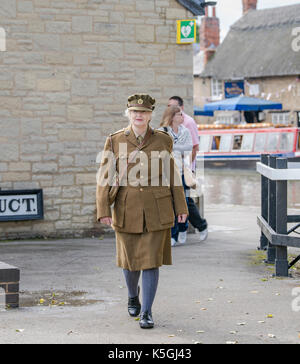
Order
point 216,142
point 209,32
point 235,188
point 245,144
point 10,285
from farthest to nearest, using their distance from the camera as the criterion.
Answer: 1. point 209,32
2. point 216,142
3. point 245,144
4. point 235,188
5. point 10,285

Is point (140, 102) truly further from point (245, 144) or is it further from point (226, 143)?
point (226, 143)

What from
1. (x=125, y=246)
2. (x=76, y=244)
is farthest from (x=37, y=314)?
(x=76, y=244)

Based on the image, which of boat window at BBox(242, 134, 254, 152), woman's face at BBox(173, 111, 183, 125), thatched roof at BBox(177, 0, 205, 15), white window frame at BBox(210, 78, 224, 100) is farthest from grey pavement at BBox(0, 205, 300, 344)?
white window frame at BBox(210, 78, 224, 100)

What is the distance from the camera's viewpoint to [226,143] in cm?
3462

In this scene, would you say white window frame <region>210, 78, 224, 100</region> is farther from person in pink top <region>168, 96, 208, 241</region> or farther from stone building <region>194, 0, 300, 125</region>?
person in pink top <region>168, 96, 208, 241</region>

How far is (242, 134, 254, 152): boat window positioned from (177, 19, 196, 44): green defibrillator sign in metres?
22.0

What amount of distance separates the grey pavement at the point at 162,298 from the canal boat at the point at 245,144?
72.7ft

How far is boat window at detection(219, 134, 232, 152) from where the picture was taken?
113ft

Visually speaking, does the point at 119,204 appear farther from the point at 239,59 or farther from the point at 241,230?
the point at 239,59

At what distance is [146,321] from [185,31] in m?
6.73

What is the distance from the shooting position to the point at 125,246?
6.27 meters

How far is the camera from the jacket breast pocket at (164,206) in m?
6.23

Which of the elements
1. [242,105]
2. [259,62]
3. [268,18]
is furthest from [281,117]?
[268,18]
